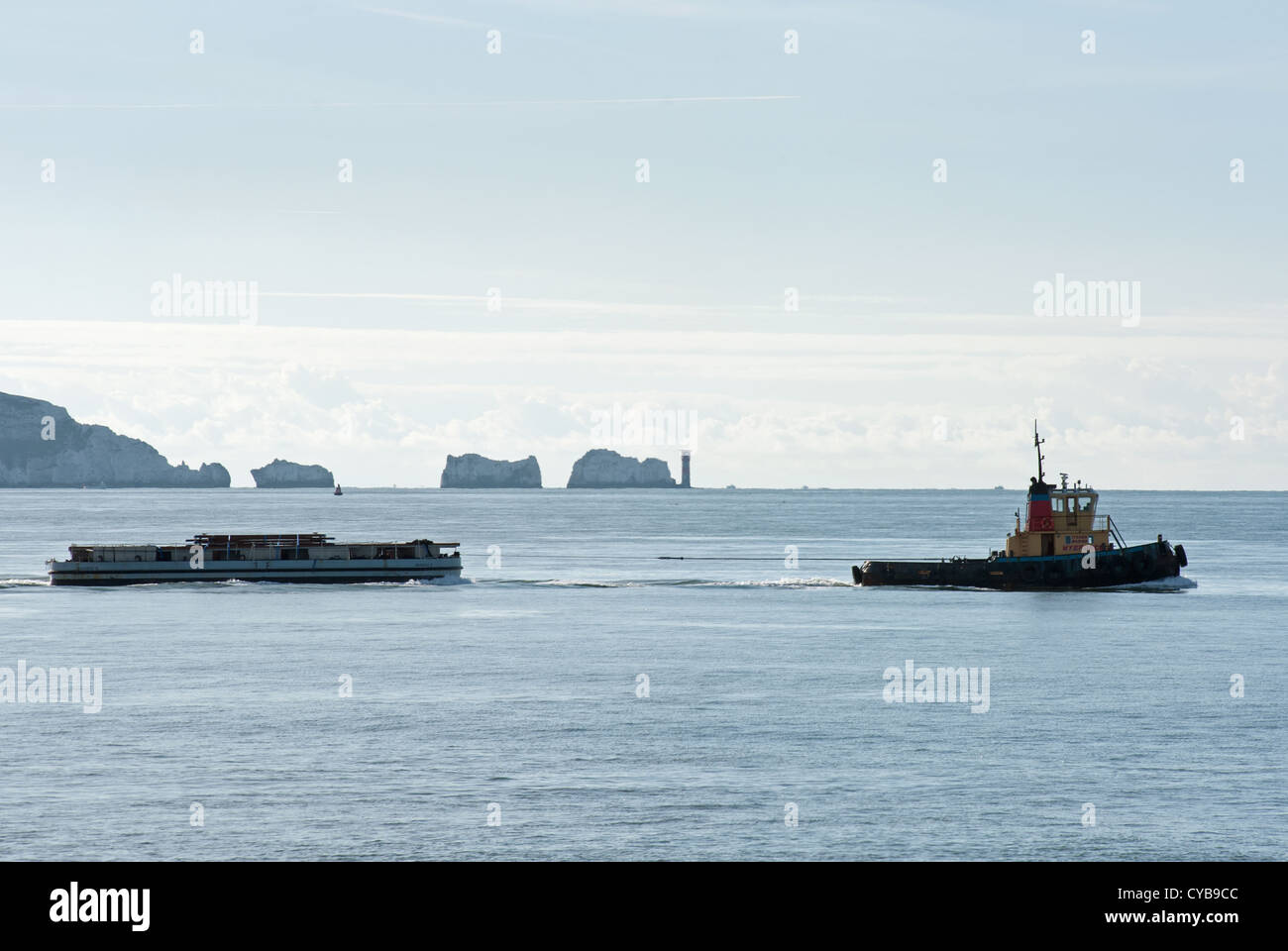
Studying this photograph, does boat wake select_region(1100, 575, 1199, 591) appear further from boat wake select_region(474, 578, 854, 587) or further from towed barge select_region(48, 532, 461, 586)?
towed barge select_region(48, 532, 461, 586)

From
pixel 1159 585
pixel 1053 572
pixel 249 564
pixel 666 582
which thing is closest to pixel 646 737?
pixel 1053 572

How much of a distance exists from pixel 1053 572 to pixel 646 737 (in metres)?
64.4

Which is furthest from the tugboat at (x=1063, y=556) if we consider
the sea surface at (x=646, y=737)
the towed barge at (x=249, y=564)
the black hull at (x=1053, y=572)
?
the towed barge at (x=249, y=564)

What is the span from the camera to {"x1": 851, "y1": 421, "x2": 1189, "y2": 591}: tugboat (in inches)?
3812

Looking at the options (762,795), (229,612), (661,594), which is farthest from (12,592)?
(762,795)

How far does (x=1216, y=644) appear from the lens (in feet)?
216

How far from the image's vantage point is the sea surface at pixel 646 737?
2902 centimetres

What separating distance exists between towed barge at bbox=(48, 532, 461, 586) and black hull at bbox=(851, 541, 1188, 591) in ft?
128

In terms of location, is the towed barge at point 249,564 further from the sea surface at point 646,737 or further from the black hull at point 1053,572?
the black hull at point 1053,572

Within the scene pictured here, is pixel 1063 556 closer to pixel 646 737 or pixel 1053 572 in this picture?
pixel 1053 572

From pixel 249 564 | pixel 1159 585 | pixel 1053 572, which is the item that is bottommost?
pixel 1159 585

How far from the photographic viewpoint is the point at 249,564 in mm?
110625

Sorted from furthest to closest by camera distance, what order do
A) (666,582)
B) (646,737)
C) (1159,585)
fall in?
1. (666,582)
2. (1159,585)
3. (646,737)
